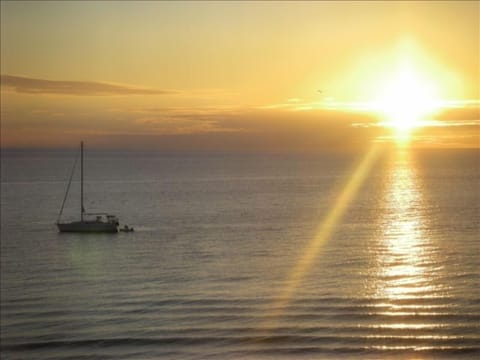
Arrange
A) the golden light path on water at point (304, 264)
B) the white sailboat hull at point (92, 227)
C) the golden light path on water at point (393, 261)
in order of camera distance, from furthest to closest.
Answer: the white sailboat hull at point (92, 227) < the golden light path on water at point (393, 261) < the golden light path on water at point (304, 264)

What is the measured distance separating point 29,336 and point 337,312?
1575 centimetres

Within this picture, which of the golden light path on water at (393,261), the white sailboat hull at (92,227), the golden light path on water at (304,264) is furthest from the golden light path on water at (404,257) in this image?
the white sailboat hull at (92,227)

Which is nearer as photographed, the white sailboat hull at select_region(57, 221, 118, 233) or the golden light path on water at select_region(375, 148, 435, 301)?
the golden light path on water at select_region(375, 148, 435, 301)

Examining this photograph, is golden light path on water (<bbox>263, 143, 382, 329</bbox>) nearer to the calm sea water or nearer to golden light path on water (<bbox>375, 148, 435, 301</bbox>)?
the calm sea water

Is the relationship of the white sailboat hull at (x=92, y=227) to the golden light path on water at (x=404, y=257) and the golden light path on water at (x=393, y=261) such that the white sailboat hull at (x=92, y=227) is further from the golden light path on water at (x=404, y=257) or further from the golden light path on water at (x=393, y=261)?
the golden light path on water at (x=404, y=257)

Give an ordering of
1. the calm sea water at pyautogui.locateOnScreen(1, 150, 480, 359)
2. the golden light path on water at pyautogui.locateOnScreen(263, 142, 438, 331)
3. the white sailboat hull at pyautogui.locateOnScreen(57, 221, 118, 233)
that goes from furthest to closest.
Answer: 1. the white sailboat hull at pyautogui.locateOnScreen(57, 221, 118, 233)
2. the golden light path on water at pyautogui.locateOnScreen(263, 142, 438, 331)
3. the calm sea water at pyautogui.locateOnScreen(1, 150, 480, 359)

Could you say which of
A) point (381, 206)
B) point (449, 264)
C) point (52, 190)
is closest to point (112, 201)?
point (52, 190)

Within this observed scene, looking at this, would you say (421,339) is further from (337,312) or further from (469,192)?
(469,192)

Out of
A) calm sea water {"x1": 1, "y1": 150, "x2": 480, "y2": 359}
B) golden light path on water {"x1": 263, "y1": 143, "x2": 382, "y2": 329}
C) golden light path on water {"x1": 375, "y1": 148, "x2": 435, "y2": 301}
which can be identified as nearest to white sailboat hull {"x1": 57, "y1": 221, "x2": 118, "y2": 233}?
calm sea water {"x1": 1, "y1": 150, "x2": 480, "y2": 359}

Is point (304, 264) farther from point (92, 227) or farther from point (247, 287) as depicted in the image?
point (92, 227)

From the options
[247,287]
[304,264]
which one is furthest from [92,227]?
[247,287]

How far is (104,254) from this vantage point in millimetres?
62844

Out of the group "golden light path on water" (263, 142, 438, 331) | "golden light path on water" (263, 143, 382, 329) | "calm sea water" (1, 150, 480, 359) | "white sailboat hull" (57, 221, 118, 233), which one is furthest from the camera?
"white sailboat hull" (57, 221, 118, 233)

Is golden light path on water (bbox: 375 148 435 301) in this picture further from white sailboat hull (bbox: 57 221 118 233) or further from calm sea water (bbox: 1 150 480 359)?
white sailboat hull (bbox: 57 221 118 233)
